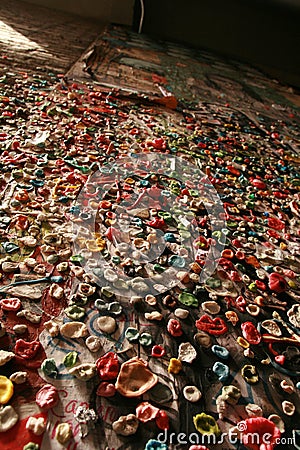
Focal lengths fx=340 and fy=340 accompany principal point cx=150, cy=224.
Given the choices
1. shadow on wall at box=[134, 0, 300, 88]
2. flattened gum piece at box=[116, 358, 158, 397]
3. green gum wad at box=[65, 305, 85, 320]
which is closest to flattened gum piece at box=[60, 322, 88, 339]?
green gum wad at box=[65, 305, 85, 320]

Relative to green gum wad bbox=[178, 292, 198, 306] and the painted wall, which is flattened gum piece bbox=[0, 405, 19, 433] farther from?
the painted wall

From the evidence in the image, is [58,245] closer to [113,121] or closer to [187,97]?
[113,121]

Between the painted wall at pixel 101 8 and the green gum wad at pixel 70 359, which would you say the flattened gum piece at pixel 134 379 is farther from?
the painted wall at pixel 101 8

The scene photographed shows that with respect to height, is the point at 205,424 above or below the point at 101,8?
below

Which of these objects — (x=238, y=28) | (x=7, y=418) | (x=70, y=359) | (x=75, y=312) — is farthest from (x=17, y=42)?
(x=238, y=28)

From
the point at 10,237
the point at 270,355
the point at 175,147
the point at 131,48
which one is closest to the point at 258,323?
the point at 270,355

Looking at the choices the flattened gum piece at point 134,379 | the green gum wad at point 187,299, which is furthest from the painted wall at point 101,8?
the flattened gum piece at point 134,379

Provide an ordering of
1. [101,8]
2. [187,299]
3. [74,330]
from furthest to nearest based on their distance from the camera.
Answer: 1. [101,8]
2. [187,299]
3. [74,330]

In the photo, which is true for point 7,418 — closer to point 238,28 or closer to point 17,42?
point 17,42
